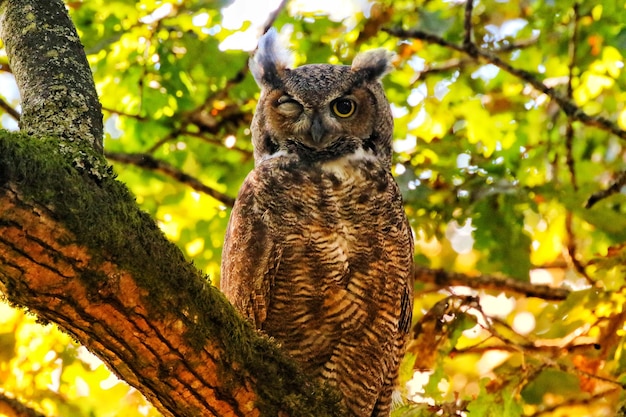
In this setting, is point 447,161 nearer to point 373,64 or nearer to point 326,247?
point 373,64

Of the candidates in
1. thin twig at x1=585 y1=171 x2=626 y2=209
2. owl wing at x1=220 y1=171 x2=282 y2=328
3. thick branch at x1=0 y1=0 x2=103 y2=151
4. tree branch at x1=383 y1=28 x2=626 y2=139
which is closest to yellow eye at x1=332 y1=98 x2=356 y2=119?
owl wing at x1=220 y1=171 x2=282 y2=328

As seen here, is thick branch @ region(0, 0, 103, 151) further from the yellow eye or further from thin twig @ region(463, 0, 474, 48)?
thin twig @ region(463, 0, 474, 48)

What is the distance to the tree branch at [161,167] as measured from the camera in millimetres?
4793

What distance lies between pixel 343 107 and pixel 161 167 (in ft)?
4.72

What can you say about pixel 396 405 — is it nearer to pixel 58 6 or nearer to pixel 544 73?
pixel 58 6

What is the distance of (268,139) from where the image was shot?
3996mm

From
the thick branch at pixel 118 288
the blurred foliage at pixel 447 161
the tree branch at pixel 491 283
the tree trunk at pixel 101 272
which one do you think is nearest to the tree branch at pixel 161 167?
the blurred foliage at pixel 447 161

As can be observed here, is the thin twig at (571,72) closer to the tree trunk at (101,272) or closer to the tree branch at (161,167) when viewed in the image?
the tree branch at (161,167)

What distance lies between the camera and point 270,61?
4195 millimetres

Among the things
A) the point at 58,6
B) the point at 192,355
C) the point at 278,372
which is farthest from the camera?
the point at 58,6

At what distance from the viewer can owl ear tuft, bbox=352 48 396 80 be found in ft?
13.8

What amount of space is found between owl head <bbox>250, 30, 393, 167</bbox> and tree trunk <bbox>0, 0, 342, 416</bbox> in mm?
1375

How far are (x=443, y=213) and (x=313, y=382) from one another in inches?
81.9

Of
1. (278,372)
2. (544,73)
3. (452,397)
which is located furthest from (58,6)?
(544,73)
